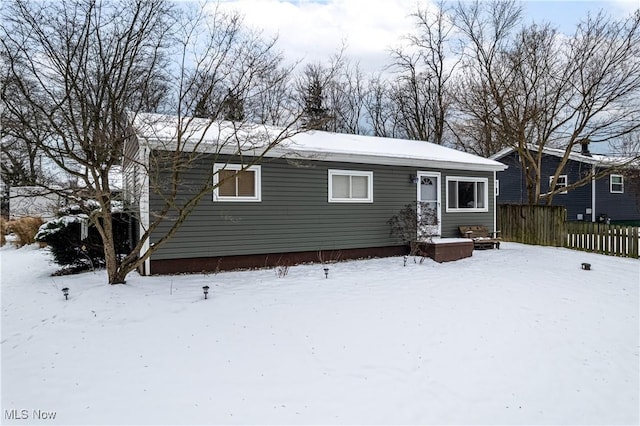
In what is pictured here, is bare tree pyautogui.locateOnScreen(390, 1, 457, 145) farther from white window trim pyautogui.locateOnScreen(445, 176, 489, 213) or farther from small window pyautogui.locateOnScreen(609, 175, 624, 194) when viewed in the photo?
white window trim pyautogui.locateOnScreen(445, 176, 489, 213)

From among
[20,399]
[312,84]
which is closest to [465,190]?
[20,399]

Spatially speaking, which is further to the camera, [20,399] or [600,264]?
[600,264]

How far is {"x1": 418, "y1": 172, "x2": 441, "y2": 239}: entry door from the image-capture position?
10580 millimetres

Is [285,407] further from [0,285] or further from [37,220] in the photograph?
[37,220]

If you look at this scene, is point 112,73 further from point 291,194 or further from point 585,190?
point 585,190

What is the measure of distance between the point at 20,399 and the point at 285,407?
218cm

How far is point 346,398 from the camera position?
3.30 meters

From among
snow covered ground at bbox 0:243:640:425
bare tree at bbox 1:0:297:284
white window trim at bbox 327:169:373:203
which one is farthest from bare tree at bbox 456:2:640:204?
bare tree at bbox 1:0:297:284

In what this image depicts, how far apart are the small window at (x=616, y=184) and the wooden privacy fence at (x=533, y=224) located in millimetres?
9100

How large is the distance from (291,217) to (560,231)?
9120 millimetres

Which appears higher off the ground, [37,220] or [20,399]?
[37,220]

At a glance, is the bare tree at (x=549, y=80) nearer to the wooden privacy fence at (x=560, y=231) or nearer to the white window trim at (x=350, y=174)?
the wooden privacy fence at (x=560, y=231)

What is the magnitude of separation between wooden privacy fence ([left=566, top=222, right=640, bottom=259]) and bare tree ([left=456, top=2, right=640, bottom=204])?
3559 millimetres

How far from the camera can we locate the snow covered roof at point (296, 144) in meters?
6.92
